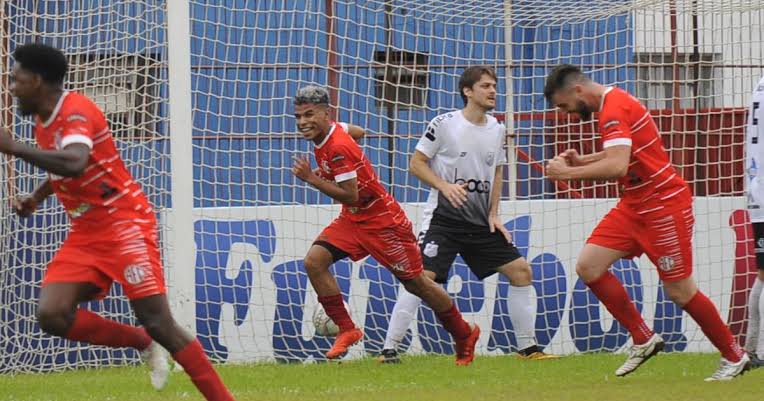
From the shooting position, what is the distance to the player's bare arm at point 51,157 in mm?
5754

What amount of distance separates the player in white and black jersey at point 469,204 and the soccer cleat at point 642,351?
1.86 metres

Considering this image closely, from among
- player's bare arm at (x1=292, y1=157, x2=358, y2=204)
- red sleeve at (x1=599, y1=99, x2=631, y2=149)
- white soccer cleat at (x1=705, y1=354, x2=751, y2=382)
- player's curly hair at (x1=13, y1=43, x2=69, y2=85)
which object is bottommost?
white soccer cleat at (x1=705, y1=354, x2=751, y2=382)

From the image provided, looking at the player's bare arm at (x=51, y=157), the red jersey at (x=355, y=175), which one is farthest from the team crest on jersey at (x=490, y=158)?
the player's bare arm at (x=51, y=157)

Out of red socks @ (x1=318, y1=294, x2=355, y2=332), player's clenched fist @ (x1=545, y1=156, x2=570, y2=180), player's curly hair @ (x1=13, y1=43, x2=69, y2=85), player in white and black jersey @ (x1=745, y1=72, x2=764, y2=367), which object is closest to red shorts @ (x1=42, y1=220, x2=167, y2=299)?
player's curly hair @ (x1=13, y1=43, x2=69, y2=85)

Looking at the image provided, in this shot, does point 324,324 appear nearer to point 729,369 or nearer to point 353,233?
point 353,233

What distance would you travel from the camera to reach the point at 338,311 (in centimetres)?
962

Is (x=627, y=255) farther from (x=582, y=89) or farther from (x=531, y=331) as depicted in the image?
(x=531, y=331)

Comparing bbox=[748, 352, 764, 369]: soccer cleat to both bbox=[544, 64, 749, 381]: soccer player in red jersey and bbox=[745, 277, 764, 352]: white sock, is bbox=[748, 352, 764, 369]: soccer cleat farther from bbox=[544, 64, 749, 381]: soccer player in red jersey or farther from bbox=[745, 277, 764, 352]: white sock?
bbox=[544, 64, 749, 381]: soccer player in red jersey

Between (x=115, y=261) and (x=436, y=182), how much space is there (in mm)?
3547

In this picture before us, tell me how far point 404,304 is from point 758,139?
9.44 feet

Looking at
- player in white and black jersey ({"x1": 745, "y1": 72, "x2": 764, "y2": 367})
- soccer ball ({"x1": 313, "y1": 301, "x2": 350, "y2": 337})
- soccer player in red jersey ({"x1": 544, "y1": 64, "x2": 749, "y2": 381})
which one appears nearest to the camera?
soccer player in red jersey ({"x1": 544, "y1": 64, "x2": 749, "y2": 381})

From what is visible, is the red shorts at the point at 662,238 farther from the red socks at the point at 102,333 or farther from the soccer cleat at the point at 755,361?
the red socks at the point at 102,333

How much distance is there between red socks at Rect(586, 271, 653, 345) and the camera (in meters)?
8.04

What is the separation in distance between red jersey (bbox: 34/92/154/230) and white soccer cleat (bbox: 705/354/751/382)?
3538 millimetres
